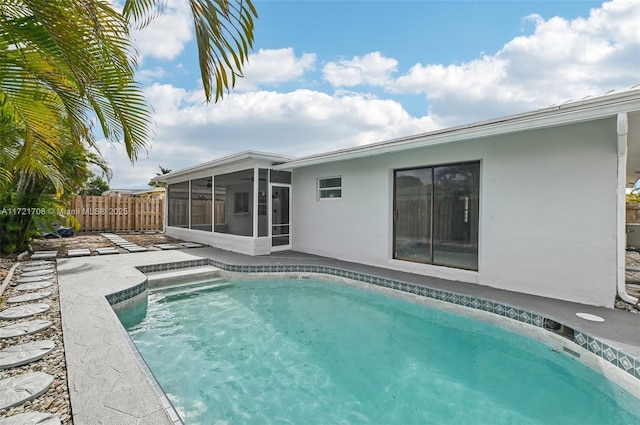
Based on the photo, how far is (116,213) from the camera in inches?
675

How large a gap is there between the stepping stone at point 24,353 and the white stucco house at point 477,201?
270 inches

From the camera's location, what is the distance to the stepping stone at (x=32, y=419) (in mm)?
2234

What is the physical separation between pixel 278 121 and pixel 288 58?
10.3ft

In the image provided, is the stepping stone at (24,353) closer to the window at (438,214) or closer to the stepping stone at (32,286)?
the stepping stone at (32,286)

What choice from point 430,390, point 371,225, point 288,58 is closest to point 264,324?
point 430,390

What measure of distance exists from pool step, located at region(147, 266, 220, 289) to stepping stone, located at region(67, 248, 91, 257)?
140 inches

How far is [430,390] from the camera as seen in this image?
12.0ft

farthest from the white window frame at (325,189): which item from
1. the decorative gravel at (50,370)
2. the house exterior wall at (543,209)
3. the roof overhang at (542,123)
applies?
the decorative gravel at (50,370)

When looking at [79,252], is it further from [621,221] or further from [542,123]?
[621,221]

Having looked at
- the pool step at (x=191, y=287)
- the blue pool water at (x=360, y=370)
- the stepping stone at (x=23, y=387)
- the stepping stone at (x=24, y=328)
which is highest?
the stepping stone at (x=24, y=328)

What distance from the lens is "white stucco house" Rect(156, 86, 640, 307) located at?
5188mm

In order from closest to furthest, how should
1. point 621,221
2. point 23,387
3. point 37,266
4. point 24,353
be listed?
1. point 23,387
2. point 24,353
3. point 621,221
4. point 37,266

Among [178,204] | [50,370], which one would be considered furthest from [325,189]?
[178,204]

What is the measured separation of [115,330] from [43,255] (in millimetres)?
7625
